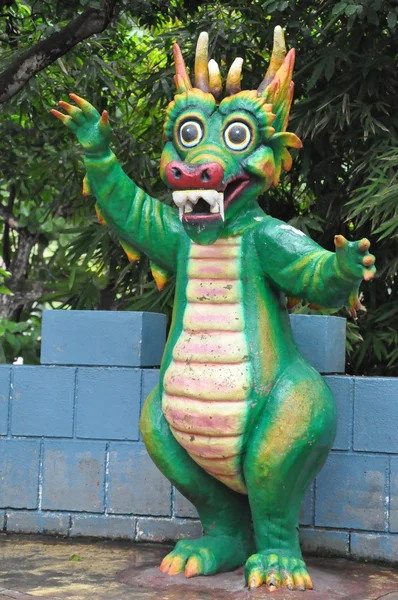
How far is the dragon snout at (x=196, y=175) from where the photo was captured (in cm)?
321

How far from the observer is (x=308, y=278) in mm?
3305

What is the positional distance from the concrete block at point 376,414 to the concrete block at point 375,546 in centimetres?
34

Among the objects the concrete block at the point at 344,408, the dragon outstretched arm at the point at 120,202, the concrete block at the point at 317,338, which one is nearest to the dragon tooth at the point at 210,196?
the dragon outstretched arm at the point at 120,202

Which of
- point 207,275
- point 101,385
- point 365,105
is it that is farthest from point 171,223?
point 365,105

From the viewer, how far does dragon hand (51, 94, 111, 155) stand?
342cm

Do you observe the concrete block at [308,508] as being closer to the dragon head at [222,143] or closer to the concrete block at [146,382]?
the concrete block at [146,382]

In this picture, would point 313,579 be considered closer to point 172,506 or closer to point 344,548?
point 344,548

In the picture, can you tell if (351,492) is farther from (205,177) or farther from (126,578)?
(205,177)

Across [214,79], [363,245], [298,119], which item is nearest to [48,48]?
[298,119]

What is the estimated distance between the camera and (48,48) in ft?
15.5

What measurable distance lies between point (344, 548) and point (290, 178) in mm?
2496

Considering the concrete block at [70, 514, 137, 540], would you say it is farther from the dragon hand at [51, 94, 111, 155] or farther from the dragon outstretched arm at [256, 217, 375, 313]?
the dragon hand at [51, 94, 111, 155]

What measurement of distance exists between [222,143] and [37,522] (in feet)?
6.19

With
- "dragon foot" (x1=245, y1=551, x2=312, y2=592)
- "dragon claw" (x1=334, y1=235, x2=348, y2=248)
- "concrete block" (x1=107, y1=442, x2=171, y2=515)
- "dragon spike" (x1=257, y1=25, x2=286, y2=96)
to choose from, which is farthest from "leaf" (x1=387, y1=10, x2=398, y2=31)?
"dragon foot" (x1=245, y1=551, x2=312, y2=592)
